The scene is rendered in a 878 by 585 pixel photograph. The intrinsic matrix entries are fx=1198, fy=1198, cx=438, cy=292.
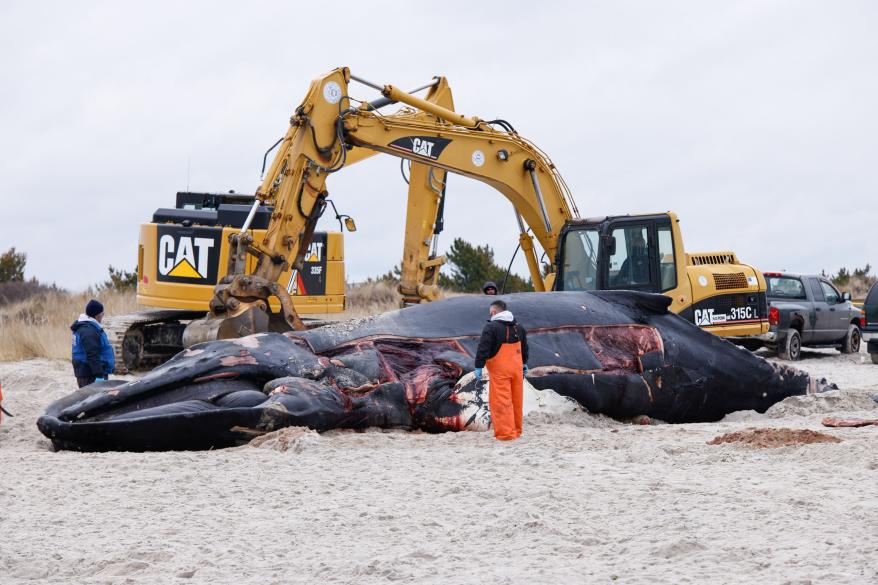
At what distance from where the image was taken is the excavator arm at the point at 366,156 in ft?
52.9

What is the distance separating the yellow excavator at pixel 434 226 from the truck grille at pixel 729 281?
2 cm

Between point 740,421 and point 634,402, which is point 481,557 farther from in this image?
point 740,421

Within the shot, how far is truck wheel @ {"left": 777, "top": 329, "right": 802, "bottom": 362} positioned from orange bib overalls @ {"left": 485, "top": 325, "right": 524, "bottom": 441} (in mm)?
14413

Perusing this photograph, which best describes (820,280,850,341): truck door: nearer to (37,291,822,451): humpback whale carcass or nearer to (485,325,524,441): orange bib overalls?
(37,291,822,451): humpback whale carcass

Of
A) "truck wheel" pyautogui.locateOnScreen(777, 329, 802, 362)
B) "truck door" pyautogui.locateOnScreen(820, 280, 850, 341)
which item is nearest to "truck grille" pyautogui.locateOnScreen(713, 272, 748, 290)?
A: "truck wheel" pyautogui.locateOnScreen(777, 329, 802, 362)

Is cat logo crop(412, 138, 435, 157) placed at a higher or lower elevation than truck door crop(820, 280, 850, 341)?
higher

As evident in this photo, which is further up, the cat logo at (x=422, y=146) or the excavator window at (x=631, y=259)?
the cat logo at (x=422, y=146)

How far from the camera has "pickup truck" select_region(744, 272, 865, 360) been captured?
79.3ft

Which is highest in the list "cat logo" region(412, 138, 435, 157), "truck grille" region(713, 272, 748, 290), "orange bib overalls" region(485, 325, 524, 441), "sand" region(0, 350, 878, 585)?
"cat logo" region(412, 138, 435, 157)

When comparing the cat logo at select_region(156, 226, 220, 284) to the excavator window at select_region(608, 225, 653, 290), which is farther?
the cat logo at select_region(156, 226, 220, 284)

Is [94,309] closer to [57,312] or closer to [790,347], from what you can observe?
[790,347]

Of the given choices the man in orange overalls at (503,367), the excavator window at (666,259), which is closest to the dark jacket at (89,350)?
the man in orange overalls at (503,367)

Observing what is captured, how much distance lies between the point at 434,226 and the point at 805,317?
888 centimetres

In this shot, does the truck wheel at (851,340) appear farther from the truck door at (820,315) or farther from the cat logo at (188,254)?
the cat logo at (188,254)
